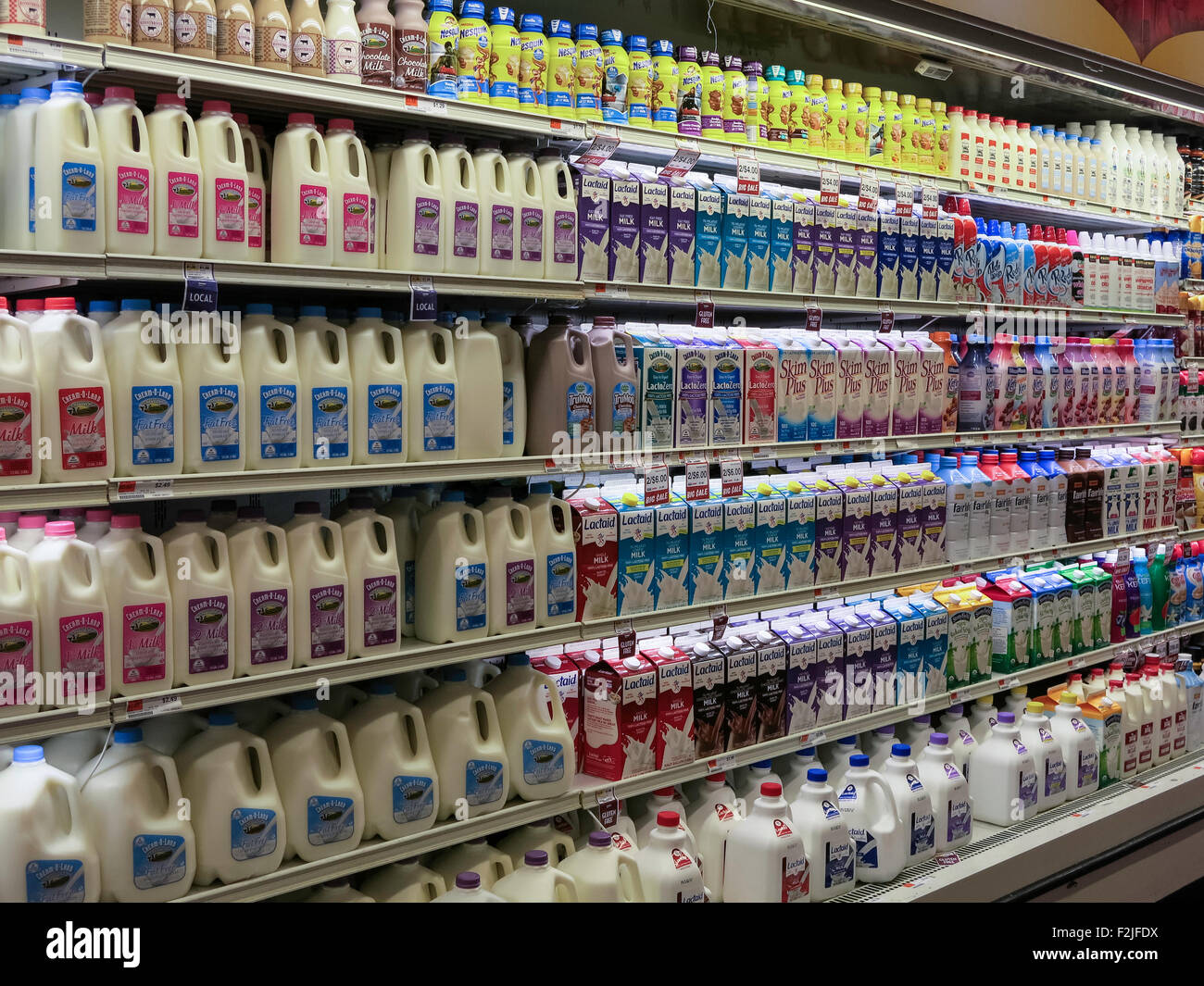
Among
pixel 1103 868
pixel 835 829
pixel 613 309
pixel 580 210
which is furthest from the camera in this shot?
pixel 1103 868

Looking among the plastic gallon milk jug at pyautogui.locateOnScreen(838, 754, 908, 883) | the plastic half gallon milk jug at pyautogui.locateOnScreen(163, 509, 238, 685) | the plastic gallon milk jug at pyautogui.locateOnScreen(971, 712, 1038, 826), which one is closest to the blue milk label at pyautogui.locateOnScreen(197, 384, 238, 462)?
the plastic half gallon milk jug at pyautogui.locateOnScreen(163, 509, 238, 685)

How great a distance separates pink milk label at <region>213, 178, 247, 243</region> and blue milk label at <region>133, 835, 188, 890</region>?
130 centimetres

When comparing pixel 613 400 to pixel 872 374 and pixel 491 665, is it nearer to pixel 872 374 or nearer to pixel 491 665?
pixel 491 665

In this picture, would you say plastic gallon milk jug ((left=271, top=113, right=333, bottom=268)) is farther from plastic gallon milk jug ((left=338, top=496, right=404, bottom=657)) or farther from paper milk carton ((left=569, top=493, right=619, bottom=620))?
paper milk carton ((left=569, top=493, right=619, bottom=620))

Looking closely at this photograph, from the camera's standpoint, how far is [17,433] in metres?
2.26

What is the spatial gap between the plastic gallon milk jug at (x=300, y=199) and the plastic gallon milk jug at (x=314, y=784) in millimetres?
1065

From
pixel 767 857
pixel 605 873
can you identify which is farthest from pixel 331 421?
pixel 767 857

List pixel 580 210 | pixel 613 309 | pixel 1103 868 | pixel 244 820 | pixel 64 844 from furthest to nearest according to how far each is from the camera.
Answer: pixel 1103 868, pixel 613 309, pixel 580 210, pixel 244 820, pixel 64 844

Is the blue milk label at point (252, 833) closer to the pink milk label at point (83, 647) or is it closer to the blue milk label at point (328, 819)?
the blue milk label at point (328, 819)

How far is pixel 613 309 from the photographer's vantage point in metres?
3.85

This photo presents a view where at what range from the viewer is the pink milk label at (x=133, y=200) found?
2.39 m

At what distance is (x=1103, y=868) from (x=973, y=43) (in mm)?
2961

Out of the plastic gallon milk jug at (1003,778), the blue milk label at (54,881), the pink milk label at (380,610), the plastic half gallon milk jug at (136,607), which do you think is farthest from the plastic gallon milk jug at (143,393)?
the plastic gallon milk jug at (1003,778)
